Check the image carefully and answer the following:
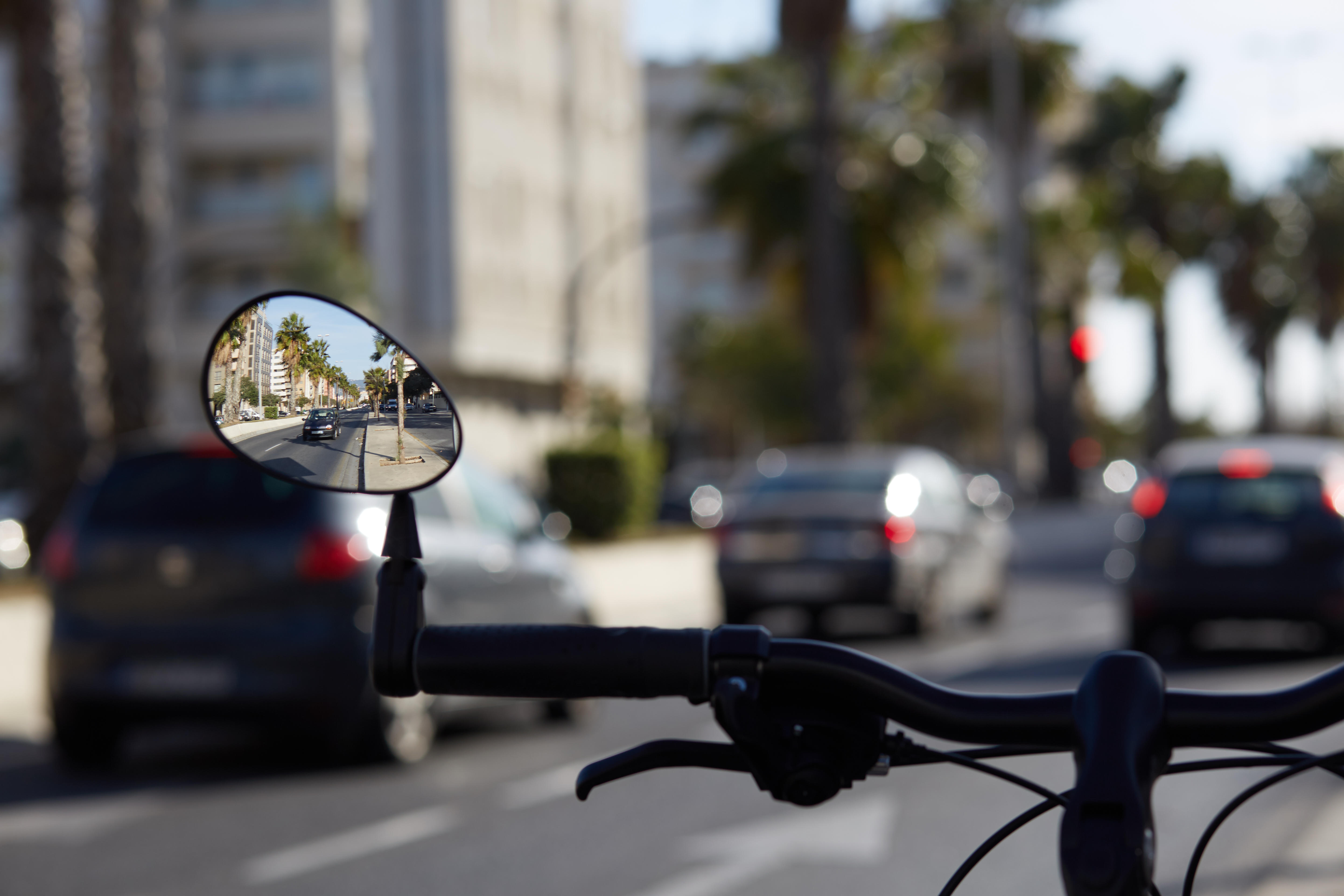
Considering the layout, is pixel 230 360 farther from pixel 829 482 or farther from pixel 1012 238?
pixel 1012 238

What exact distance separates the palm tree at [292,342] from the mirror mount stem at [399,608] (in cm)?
18

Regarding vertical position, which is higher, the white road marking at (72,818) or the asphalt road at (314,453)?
the asphalt road at (314,453)

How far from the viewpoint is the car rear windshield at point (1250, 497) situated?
42.2 feet

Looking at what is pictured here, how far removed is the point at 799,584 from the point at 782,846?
8.14m

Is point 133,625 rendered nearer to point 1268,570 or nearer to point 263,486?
point 263,486

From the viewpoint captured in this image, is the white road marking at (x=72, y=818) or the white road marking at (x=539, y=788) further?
the white road marking at (x=539, y=788)

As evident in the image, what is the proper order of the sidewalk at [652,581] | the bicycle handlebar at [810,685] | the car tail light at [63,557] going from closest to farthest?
the bicycle handlebar at [810,685] → the car tail light at [63,557] → the sidewalk at [652,581]

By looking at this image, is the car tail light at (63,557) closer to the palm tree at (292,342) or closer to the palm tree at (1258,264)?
the palm tree at (292,342)

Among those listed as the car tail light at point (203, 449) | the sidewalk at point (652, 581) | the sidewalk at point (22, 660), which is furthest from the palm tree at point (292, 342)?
the sidewalk at point (652, 581)

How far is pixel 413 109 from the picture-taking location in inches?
1943

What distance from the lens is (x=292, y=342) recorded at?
6.82 feet

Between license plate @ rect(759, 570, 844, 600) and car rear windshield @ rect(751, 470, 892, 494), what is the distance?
86 centimetres

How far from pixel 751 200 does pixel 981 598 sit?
15207 millimetres

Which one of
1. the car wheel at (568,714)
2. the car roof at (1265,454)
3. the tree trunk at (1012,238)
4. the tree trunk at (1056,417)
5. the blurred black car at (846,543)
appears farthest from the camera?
the tree trunk at (1056,417)
